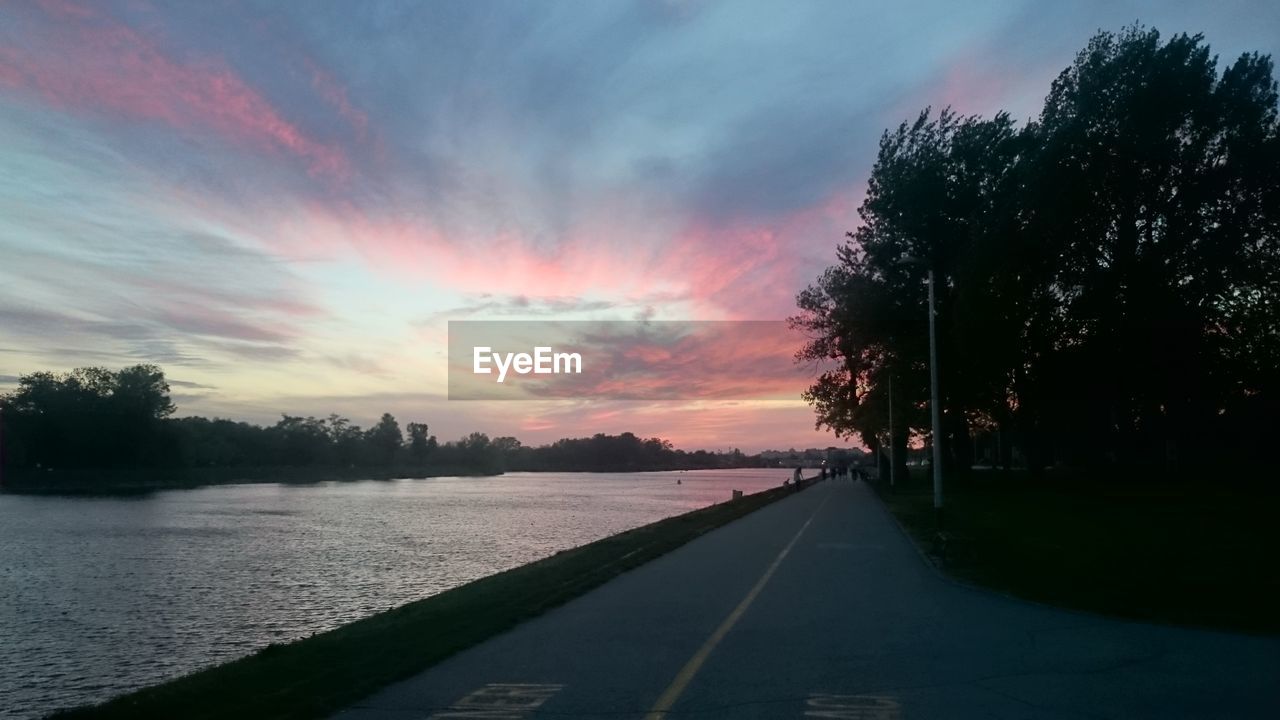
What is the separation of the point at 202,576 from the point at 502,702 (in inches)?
866

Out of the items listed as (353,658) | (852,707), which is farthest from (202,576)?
(852,707)

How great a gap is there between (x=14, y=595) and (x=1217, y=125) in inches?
1697

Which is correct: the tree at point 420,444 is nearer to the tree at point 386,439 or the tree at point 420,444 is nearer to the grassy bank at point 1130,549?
the tree at point 386,439

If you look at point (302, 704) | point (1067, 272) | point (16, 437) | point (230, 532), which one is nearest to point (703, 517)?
point (1067, 272)

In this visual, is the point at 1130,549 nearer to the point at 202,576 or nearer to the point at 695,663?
the point at 695,663

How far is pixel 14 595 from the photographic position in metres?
24.1

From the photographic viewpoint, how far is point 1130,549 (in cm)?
2141

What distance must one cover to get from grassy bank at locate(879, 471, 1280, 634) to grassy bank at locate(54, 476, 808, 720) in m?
7.29

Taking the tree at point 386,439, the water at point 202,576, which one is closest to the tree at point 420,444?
the tree at point 386,439

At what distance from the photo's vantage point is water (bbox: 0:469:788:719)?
15.9m

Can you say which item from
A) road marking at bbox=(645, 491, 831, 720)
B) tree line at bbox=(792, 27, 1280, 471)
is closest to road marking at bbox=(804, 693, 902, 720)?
road marking at bbox=(645, 491, 831, 720)

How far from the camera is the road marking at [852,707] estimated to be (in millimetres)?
7961

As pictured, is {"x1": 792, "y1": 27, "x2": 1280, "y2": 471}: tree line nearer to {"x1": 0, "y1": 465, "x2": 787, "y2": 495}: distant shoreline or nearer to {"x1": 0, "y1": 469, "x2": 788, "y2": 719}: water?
{"x1": 0, "y1": 469, "x2": 788, "y2": 719}: water

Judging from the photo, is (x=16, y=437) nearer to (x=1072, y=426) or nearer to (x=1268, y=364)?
(x=1072, y=426)
